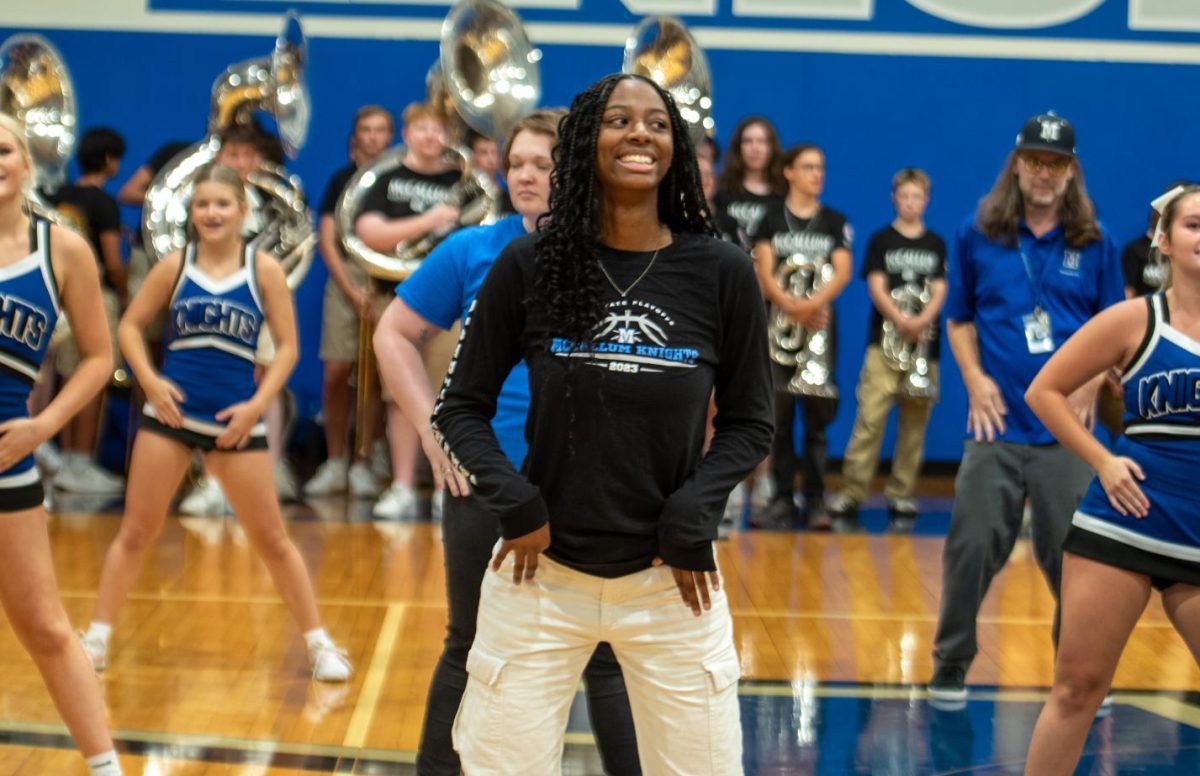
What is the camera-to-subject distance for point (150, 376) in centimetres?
550

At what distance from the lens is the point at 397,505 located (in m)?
9.05

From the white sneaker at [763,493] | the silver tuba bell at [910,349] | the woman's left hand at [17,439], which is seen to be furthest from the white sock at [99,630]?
the silver tuba bell at [910,349]

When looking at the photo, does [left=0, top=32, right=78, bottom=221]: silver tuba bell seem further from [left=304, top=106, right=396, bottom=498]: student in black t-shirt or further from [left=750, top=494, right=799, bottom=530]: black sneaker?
[left=750, top=494, right=799, bottom=530]: black sneaker

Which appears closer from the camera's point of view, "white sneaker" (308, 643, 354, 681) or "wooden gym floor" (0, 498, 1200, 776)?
"wooden gym floor" (0, 498, 1200, 776)

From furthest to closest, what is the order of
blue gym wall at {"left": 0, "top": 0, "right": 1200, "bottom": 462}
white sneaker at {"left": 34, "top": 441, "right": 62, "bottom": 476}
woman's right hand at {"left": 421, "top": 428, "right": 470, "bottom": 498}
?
blue gym wall at {"left": 0, "top": 0, "right": 1200, "bottom": 462}, white sneaker at {"left": 34, "top": 441, "right": 62, "bottom": 476}, woman's right hand at {"left": 421, "top": 428, "right": 470, "bottom": 498}

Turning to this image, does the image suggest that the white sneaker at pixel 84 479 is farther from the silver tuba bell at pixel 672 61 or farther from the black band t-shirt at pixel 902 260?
the black band t-shirt at pixel 902 260

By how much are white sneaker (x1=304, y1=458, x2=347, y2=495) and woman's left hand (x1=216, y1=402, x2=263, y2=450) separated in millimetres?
4389

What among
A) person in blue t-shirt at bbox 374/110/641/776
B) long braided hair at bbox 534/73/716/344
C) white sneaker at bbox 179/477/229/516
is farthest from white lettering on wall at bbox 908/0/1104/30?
long braided hair at bbox 534/73/716/344

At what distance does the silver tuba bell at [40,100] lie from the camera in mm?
9164

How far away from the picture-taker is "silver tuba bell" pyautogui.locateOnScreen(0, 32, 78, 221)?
9164 mm

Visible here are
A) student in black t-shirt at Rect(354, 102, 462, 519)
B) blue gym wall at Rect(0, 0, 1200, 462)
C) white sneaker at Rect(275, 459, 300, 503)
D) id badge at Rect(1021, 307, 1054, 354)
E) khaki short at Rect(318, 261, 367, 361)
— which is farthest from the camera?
blue gym wall at Rect(0, 0, 1200, 462)

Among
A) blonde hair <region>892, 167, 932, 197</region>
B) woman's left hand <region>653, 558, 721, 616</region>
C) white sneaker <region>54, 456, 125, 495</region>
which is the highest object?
blonde hair <region>892, 167, 932, 197</region>

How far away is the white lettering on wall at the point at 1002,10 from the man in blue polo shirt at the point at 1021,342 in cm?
642

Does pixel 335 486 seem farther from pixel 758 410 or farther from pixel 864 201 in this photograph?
pixel 758 410
